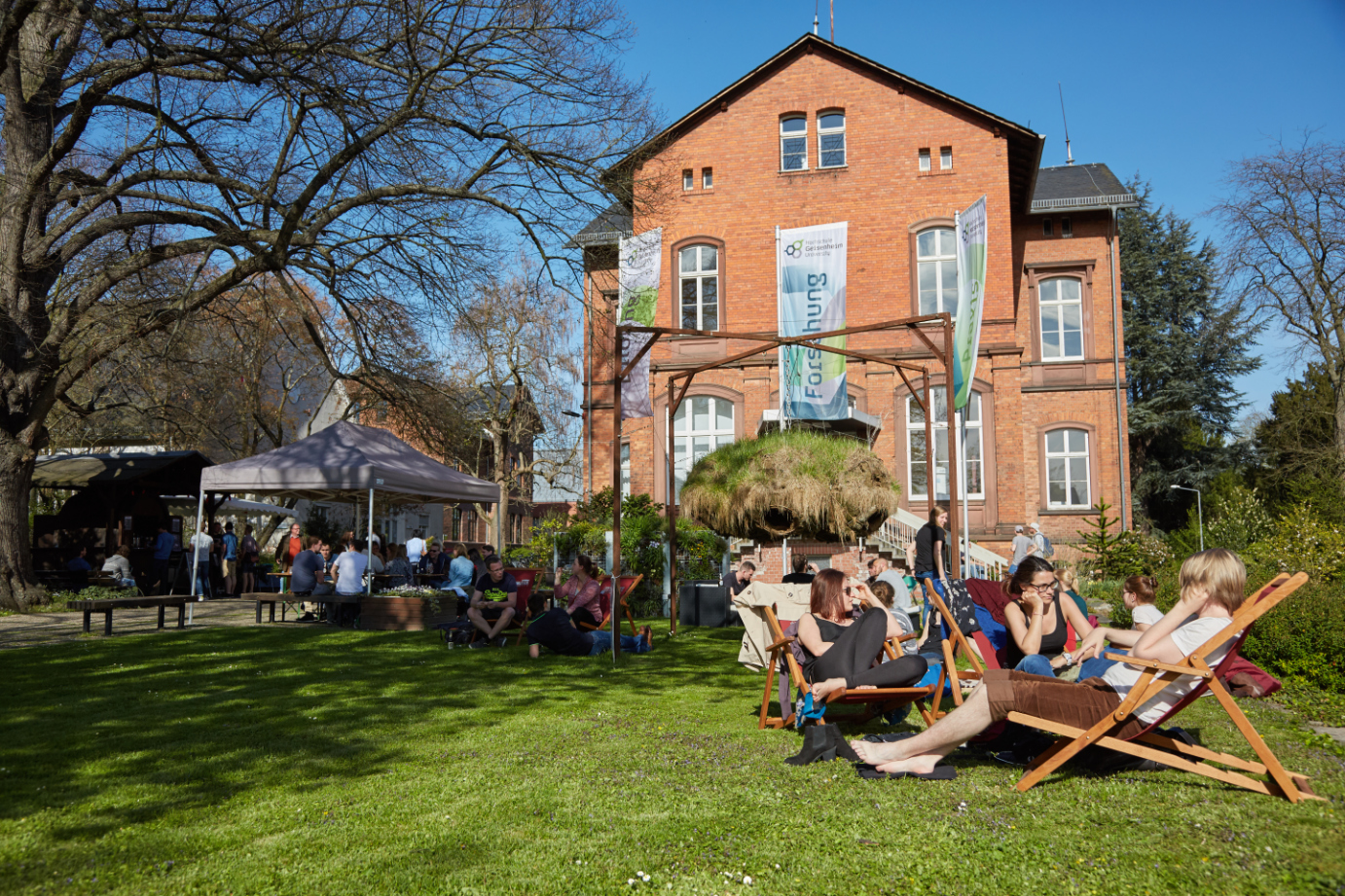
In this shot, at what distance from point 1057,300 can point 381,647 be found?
2008 centimetres

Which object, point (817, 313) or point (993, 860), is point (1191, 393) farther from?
point (993, 860)

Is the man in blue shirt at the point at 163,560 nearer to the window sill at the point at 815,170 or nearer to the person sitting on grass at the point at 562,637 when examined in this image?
the person sitting on grass at the point at 562,637

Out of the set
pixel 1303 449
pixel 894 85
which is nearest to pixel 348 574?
pixel 894 85

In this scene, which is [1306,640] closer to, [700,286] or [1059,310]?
[700,286]

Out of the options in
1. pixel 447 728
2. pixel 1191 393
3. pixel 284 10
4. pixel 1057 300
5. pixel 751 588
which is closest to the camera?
pixel 447 728

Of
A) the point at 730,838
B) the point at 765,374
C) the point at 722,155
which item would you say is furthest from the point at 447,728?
the point at 722,155

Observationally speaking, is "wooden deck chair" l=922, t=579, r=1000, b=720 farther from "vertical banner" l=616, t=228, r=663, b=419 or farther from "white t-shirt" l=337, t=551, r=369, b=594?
"white t-shirt" l=337, t=551, r=369, b=594

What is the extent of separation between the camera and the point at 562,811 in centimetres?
413

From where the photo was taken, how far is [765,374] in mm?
23188

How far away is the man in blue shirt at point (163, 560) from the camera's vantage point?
63.0 feet

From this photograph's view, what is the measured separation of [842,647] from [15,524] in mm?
14840

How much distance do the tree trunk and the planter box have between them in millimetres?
5930


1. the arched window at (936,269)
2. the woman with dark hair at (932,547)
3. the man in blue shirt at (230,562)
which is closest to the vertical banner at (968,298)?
the woman with dark hair at (932,547)

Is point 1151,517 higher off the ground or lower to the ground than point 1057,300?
lower
